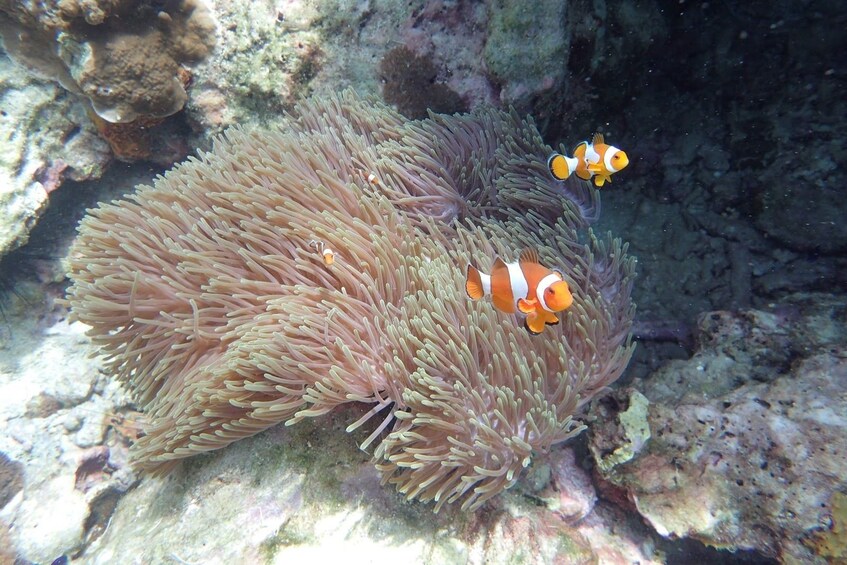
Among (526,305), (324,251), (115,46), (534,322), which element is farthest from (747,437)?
(115,46)

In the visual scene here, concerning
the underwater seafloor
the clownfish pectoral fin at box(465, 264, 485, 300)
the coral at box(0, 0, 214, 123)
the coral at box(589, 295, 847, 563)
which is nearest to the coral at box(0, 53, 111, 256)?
the underwater seafloor

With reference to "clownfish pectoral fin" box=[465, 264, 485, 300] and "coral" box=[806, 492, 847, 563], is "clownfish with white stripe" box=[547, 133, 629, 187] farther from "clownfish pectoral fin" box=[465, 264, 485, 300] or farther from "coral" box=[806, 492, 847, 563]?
"coral" box=[806, 492, 847, 563]

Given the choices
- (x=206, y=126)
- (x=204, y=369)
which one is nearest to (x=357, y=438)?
(x=204, y=369)

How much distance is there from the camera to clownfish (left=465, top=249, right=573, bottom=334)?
2008 mm

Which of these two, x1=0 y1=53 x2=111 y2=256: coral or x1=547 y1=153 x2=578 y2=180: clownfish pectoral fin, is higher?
x1=0 y1=53 x2=111 y2=256: coral

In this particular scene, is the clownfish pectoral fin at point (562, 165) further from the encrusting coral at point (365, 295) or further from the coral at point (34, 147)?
the coral at point (34, 147)

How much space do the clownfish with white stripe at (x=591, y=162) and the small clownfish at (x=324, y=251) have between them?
4.91 ft

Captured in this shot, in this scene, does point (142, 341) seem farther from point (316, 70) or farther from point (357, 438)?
point (316, 70)

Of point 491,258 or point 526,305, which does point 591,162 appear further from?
point 526,305

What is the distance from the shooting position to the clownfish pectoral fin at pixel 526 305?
80.6 inches

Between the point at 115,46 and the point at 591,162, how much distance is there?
12.0 ft

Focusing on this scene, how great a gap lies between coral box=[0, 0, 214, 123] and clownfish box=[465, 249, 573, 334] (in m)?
3.35

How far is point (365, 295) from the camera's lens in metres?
2.55

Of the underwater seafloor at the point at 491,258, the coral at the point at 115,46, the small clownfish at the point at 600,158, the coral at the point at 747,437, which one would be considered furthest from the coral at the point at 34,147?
the coral at the point at 747,437
